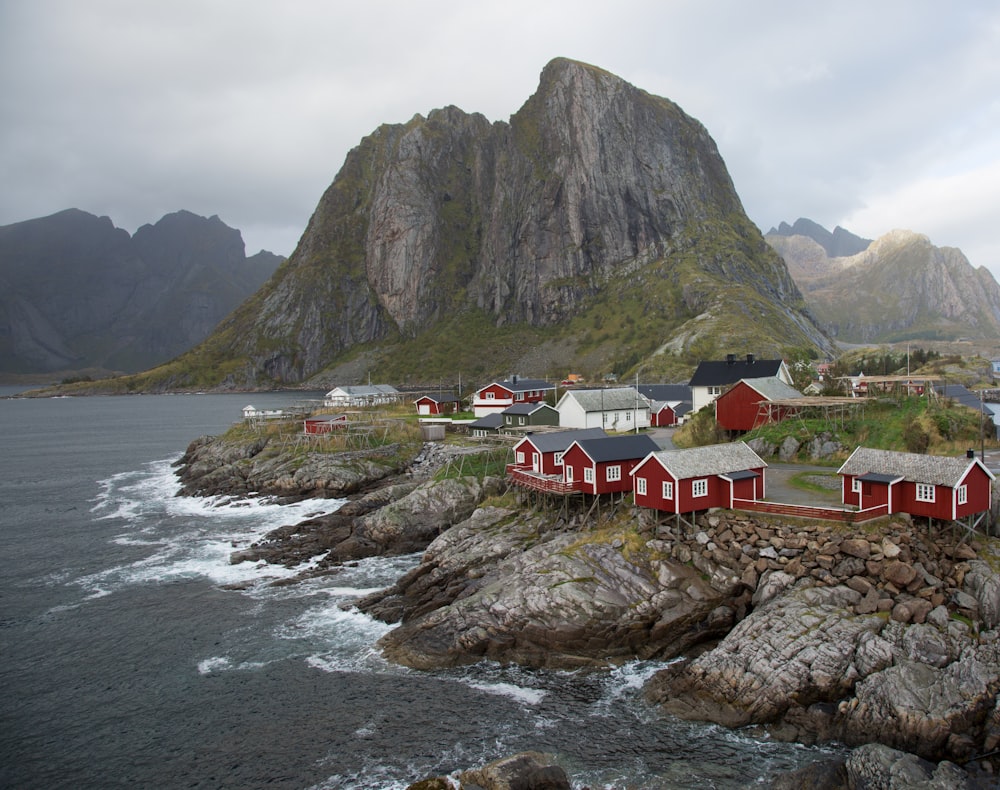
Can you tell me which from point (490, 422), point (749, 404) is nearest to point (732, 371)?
point (749, 404)

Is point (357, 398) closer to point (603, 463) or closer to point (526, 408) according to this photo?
point (526, 408)

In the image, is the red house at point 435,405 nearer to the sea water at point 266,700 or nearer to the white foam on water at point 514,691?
the sea water at point 266,700

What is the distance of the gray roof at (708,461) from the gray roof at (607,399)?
30489mm

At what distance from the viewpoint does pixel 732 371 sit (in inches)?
2667

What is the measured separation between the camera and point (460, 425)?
Result: 81188 mm

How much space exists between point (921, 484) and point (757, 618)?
34.2ft

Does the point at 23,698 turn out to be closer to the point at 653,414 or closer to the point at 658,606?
the point at 658,606

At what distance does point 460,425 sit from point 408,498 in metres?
30.8

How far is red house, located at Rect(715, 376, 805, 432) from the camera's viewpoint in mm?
52125

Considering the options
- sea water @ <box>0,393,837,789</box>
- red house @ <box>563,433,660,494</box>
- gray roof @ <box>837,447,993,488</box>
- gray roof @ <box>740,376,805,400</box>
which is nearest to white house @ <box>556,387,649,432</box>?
Answer: gray roof @ <box>740,376,805,400</box>

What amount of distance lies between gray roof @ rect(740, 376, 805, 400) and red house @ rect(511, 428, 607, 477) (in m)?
13.1

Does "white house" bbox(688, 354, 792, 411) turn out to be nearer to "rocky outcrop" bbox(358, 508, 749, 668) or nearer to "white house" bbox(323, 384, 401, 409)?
"rocky outcrop" bbox(358, 508, 749, 668)

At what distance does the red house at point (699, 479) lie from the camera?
34.4m

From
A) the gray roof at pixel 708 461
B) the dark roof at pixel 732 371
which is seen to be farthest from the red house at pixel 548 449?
the dark roof at pixel 732 371
